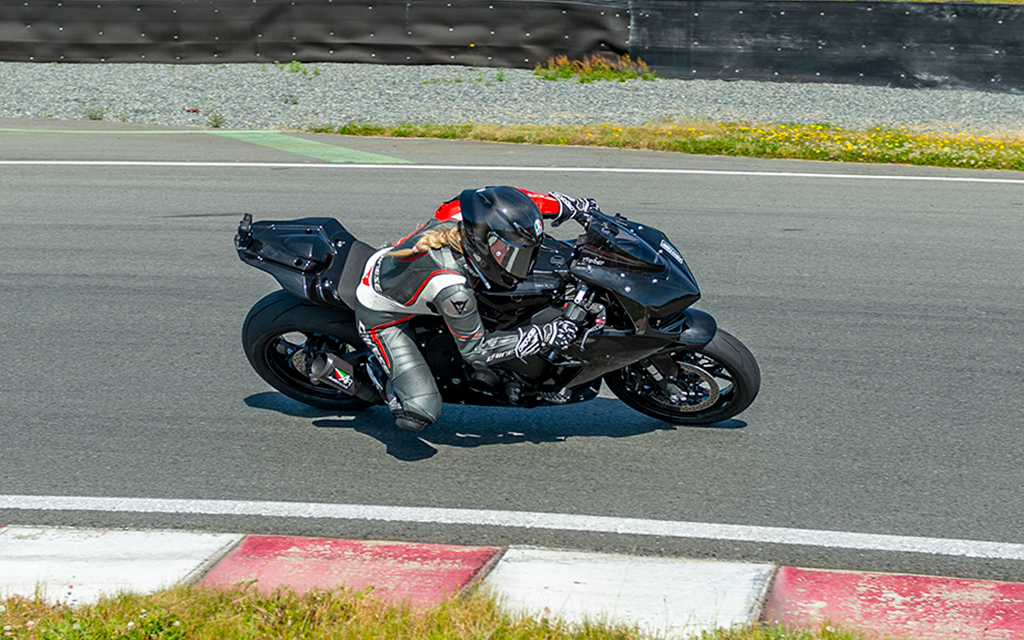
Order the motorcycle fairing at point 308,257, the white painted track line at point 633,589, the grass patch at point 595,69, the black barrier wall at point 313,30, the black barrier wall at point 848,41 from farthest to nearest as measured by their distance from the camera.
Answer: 1. the black barrier wall at point 313,30
2. the grass patch at point 595,69
3. the black barrier wall at point 848,41
4. the motorcycle fairing at point 308,257
5. the white painted track line at point 633,589

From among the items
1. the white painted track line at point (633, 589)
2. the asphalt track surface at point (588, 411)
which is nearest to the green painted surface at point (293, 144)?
the asphalt track surface at point (588, 411)

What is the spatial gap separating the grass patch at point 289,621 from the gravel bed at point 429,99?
12.1m

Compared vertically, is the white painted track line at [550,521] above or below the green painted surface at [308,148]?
below

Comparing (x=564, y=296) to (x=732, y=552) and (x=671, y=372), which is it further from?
(x=732, y=552)

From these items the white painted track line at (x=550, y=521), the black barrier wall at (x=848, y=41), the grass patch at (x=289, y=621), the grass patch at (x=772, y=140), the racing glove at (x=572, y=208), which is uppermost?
the black barrier wall at (x=848, y=41)

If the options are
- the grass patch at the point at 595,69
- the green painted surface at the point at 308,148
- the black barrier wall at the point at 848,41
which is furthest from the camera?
the grass patch at the point at 595,69

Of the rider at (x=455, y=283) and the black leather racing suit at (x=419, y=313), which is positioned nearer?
the rider at (x=455, y=283)

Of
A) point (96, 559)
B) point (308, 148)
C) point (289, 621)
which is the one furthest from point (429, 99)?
point (289, 621)

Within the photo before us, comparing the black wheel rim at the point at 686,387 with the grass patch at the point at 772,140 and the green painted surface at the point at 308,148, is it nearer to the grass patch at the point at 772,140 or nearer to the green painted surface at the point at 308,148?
the green painted surface at the point at 308,148

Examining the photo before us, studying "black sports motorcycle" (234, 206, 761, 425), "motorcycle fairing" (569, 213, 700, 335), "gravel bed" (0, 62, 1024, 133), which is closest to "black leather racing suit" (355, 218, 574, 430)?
"black sports motorcycle" (234, 206, 761, 425)

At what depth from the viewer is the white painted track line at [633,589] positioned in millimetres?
3934

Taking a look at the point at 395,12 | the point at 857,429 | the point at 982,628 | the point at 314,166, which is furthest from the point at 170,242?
the point at 395,12

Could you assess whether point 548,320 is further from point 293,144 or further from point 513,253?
point 293,144

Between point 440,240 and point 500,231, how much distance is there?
1.33 ft
